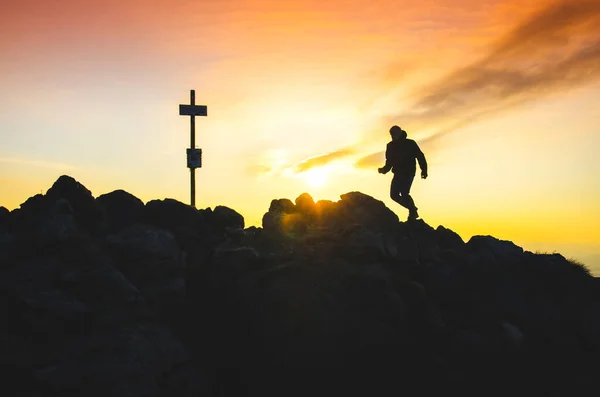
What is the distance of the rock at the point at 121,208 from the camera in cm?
1966

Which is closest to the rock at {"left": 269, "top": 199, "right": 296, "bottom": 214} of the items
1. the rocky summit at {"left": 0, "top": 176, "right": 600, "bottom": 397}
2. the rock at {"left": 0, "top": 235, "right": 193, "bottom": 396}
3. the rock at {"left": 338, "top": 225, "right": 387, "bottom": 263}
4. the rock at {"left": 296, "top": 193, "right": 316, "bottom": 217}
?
the rock at {"left": 296, "top": 193, "right": 316, "bottom": 217}

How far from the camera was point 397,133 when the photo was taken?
23109mm

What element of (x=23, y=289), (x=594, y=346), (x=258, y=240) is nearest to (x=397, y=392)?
(x=258, y=240)

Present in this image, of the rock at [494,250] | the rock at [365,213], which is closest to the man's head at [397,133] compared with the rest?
the rock at [365,213]

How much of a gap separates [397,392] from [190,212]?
395 inches

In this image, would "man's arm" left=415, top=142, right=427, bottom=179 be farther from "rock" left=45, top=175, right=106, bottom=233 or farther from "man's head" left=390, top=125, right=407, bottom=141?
"rock" left=45, top=175, right=106, bottom=233

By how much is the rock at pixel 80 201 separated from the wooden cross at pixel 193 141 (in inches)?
334

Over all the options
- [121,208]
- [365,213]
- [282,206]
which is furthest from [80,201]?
[365,213]

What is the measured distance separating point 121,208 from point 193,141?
8.49m

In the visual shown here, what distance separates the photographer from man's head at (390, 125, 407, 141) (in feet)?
75.7

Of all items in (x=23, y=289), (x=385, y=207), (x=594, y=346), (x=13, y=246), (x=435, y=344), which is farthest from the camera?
(x=385, y=207)

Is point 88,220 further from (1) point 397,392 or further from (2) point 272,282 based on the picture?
(1) point 397,392

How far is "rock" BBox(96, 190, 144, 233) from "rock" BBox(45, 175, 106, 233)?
0.65 m

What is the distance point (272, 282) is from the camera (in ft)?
57.2
